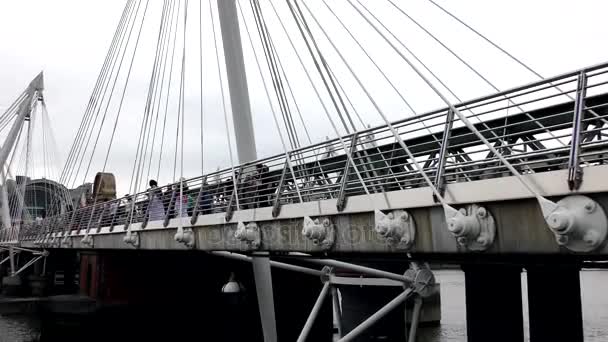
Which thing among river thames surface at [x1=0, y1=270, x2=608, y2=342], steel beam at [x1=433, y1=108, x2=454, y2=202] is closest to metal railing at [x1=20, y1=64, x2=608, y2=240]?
steel beam at [x1=433, y1=108, x2=454, y2=202]

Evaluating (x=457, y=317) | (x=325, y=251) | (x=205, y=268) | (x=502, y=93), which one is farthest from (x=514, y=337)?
(x=457, y=317)

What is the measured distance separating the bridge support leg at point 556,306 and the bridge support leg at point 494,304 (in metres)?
0.50

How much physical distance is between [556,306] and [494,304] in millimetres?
1273

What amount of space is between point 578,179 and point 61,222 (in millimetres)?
29391

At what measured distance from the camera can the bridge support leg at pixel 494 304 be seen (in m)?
10.2

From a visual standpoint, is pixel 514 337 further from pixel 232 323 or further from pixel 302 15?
pixel 232 323

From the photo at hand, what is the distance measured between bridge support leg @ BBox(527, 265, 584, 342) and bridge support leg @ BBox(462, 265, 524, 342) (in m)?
0.50

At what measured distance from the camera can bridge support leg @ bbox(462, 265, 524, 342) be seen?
1024cm

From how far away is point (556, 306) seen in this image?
958 centimetres

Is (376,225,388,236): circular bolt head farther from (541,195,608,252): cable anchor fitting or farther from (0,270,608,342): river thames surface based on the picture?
(0,270,608,342): river thames surface

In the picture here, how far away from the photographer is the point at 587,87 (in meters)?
5.69

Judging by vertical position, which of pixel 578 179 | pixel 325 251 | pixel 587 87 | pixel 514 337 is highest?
pixel 587 87

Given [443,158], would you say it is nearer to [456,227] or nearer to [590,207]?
[456,227]

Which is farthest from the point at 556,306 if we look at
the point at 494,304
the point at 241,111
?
the point at 241,111
